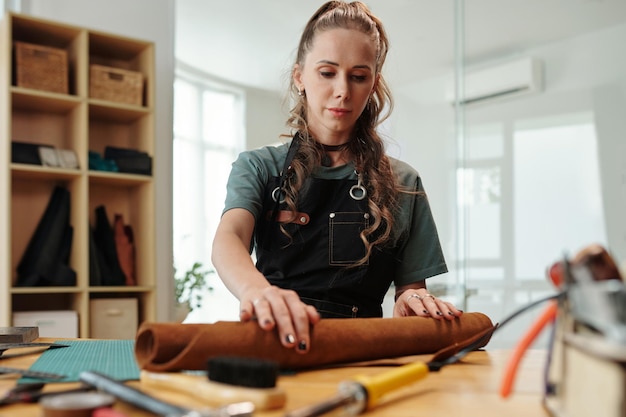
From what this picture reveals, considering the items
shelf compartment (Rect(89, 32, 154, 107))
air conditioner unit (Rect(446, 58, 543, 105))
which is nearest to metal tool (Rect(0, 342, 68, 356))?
shelf compartment (Rect(89, 32, 154, 107))

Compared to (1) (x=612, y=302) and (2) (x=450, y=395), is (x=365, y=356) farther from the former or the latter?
(1) (x=612, y=302)

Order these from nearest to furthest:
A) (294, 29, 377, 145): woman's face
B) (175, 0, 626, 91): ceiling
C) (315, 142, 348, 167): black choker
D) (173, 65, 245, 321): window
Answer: (294, 29, 377, 145): woman's face → (315, 142, 348, 167): black choker → (175, 0, 626, 91): ceiling → (173, 65, 245, 321): window

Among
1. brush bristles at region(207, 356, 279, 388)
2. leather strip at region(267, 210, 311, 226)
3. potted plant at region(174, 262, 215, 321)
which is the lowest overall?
potted plant at region(174, 262, 215, 321)

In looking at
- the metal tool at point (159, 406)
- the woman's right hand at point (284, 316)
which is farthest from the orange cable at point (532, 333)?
the woman's right hand at point (284, 316)

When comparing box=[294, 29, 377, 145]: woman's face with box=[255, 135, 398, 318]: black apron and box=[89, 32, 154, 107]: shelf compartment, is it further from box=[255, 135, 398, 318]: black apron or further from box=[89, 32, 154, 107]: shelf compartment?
box=[89, 32, 154, 107]: shelf compartment

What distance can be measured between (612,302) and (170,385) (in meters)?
0.47

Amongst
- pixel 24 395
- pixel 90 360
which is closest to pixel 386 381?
pixel 24 395

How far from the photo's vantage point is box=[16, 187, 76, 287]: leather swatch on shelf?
338 centimetres

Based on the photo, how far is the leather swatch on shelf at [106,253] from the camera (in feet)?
11.8

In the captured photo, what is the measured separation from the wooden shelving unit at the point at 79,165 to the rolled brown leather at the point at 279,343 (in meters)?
2.70

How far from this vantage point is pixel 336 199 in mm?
1607

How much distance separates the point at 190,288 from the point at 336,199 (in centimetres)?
301

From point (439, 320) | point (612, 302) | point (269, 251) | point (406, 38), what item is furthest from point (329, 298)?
point (406, 38)

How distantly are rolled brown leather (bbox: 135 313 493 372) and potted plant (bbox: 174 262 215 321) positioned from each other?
342cm
